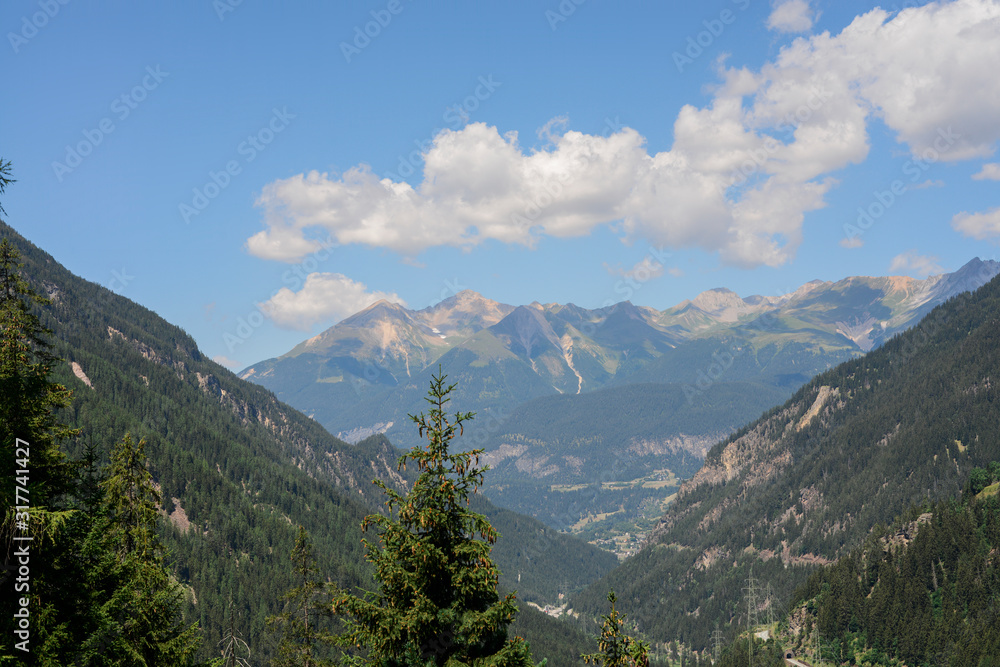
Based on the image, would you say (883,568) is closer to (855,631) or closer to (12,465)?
(855,631)

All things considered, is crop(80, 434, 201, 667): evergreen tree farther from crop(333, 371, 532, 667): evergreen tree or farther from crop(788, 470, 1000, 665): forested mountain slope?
crop(788, 470, 1000, 665): forested mountain slope

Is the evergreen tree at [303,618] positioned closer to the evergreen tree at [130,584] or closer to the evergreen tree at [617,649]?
the evergreen tree at [130,584]

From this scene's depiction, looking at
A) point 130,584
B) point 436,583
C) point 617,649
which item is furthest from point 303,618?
point 436,583

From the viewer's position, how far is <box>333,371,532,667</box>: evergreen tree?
795 inches

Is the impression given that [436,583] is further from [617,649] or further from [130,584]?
[130,584]

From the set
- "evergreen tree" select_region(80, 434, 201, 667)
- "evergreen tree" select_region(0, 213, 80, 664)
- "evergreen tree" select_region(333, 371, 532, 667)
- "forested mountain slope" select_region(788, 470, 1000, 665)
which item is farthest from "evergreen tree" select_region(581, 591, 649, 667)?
"forested mountain slope" select_region(788, 470, 1000, 665)

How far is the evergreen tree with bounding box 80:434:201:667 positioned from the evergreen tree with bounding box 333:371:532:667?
9.65 meters

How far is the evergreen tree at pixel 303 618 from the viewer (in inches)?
1602

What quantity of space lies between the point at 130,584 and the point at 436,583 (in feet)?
45.9

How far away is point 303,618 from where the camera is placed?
43.6m

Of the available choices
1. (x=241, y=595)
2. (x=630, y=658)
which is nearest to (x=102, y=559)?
(x=630, y=658)

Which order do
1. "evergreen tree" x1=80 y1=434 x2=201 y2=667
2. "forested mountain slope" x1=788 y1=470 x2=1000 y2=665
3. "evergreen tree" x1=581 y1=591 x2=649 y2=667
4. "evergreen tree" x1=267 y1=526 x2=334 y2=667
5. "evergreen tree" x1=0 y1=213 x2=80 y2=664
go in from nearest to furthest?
"evergreen tree" x1=0 y1=213 x2=80 y2=664, "evergreen tree" x1=80 y1=434 x2=201 y2=667, "evergreen tree" x1=581 y1=591 x2=649 y2=667, "evergreen tree" x1=267 y1=526 x2=334 y2=667, "forested mountain slope" x1=788 y1=470 x2=1000 y2=665

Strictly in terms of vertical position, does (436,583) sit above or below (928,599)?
above

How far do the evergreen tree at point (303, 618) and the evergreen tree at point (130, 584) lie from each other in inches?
393
